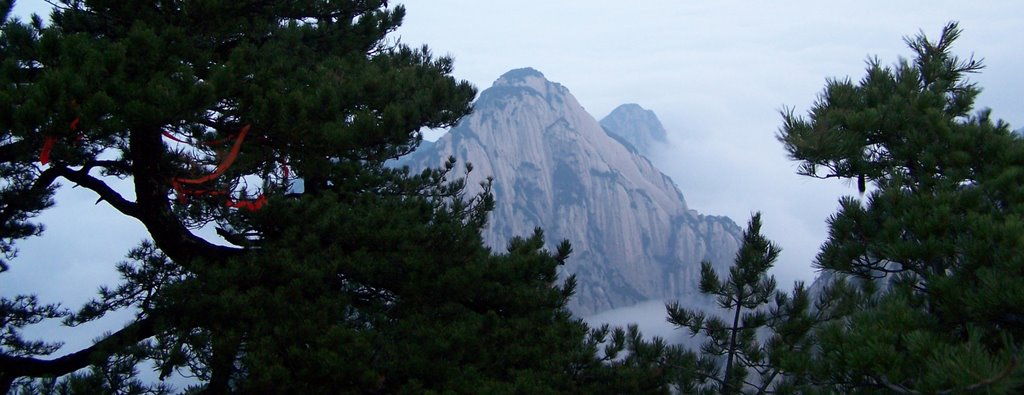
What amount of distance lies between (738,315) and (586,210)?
59724 millimetres

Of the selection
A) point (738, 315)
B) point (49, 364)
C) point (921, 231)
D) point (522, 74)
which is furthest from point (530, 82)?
point (921, 231)

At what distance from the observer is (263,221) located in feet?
17.4

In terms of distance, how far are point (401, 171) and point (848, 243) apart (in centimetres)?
546

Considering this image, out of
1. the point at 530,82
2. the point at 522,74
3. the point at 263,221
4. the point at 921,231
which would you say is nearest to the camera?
the point at 921,231

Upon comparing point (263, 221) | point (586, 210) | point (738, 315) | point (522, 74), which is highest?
point (522, 74)

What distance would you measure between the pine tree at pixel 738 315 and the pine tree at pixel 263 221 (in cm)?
66

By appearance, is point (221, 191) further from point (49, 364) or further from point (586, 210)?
point (586, 210)

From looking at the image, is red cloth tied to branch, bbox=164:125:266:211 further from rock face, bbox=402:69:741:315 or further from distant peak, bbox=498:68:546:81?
distant peak, bbox=498:68:546:81

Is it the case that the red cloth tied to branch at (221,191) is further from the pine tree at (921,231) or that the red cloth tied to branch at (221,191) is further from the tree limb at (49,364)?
the pine tree at (921,231)

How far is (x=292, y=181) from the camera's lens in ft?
19.3

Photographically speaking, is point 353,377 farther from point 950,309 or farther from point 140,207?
point 950,309

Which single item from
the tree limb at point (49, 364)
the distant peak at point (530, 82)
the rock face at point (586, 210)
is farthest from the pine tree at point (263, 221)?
the distant peak at point (530, 82)

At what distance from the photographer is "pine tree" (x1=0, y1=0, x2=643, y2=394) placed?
4.21 metres

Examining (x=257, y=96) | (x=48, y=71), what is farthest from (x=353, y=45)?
(x=48, y=71)
